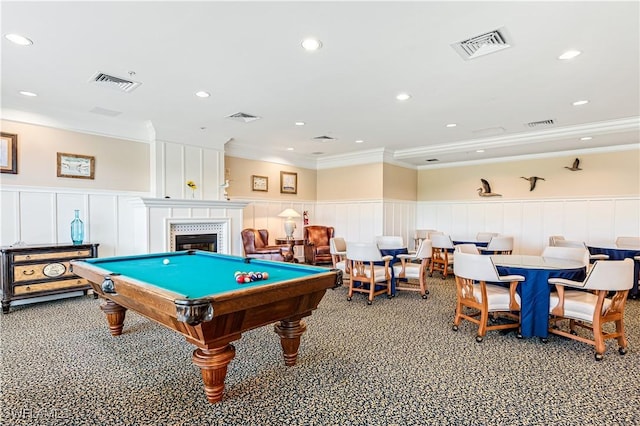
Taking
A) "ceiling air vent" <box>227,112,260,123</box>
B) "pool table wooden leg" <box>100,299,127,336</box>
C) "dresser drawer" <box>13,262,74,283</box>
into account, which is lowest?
"pool table wooden leg" <box>100,299,127,336</box>

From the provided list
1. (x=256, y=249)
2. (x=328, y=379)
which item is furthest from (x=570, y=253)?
(x=256, y=249)

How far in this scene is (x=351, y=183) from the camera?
339 inches

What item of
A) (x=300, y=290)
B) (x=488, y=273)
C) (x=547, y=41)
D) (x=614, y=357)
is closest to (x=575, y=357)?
(x=614, y=357)

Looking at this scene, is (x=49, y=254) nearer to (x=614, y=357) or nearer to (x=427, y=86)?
(x=427, y=86)

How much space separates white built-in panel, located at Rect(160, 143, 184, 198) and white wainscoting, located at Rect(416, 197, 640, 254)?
6.21m

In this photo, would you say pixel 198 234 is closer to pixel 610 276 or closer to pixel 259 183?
pixel 259 183

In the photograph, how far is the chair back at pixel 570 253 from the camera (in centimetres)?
404

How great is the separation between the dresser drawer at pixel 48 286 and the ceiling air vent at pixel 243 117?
3.22 m

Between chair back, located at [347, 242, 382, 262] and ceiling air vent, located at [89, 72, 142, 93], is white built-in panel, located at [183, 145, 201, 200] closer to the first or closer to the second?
ceiling air vent, located at [89, 72, 142, 93]

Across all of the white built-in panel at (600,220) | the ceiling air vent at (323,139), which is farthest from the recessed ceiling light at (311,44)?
the white built-in panel at (600,220)

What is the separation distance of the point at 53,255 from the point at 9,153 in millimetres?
1548

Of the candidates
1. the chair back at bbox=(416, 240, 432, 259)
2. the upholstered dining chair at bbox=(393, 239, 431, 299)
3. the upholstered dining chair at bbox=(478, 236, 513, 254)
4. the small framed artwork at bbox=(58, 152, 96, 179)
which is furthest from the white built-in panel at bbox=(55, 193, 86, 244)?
the upholstered dining chair at bbox=(478, 236, 513, 254)

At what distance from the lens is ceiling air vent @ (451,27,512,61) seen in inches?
114

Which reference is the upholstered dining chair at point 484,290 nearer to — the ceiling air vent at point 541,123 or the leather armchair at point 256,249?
the ceiling air vent at point 541,123
